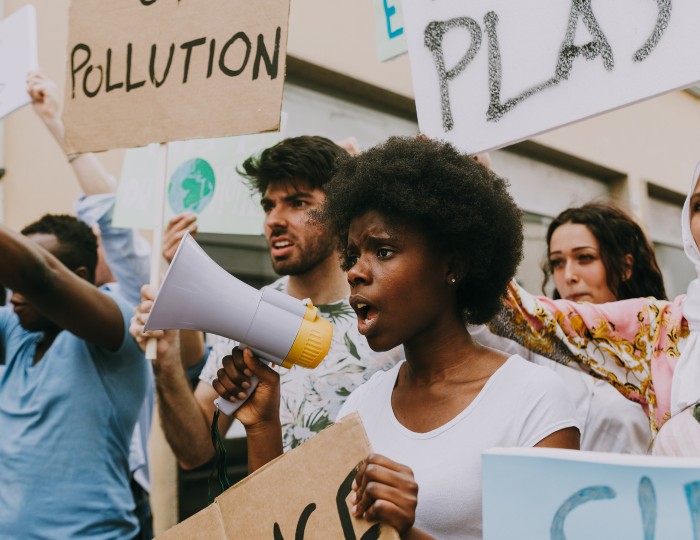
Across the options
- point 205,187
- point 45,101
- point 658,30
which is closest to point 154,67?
point 45,101

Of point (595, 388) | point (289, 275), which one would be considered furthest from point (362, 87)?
point (595, 388)

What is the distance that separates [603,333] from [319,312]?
692 mm

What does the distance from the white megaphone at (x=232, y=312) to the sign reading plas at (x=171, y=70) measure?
43 centimetres

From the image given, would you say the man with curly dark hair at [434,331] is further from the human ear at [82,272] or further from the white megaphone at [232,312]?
the human ear at [82,272]

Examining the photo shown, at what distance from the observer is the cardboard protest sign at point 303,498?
117 cm

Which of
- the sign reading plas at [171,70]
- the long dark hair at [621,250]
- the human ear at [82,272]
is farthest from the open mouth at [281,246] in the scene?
the long dark hair at [621,250]

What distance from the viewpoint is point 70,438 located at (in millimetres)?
2086

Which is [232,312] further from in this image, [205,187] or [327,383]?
[205,187]

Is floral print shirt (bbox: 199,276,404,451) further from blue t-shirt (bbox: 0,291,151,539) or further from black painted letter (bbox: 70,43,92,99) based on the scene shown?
black painted letter (bbox: 70,43,92,99)

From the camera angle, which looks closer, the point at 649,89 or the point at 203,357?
the point at 649,89

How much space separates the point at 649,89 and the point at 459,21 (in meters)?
0.45

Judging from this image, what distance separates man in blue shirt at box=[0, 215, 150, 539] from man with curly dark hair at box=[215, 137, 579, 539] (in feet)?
2.38

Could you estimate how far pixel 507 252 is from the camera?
153 cm

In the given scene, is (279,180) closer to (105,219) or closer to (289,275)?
(289,275)
